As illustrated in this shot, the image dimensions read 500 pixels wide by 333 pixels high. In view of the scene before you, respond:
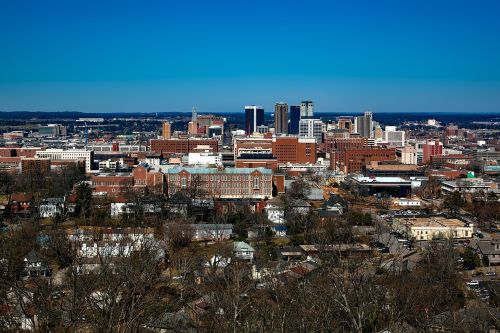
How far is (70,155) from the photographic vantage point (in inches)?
1062

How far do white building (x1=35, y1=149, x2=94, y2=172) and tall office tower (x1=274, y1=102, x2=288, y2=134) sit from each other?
58.9 feet

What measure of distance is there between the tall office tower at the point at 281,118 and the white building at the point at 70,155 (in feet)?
58.9

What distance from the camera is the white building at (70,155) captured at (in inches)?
1046

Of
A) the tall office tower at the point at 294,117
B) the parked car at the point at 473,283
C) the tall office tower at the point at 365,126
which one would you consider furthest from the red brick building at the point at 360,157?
Answer: the tall office tower at the point at 294,117

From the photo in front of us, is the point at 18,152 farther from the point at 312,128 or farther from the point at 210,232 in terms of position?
the point at 210,232

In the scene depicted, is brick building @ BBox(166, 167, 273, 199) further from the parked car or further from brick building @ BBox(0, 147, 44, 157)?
brick building @ BBox(0, 147, 44, 157)

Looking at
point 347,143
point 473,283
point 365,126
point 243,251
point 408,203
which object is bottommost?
point 408,203

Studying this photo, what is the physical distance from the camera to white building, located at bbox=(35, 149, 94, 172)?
26569 millimetres

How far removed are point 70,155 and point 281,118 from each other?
1896 centimetres

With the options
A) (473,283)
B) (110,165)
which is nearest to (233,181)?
(110,165)

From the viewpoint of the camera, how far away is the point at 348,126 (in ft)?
136

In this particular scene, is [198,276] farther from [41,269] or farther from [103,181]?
[103,181]

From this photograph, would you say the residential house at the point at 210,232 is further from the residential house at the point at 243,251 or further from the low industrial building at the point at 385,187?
the low industrial building at the point at 385,187

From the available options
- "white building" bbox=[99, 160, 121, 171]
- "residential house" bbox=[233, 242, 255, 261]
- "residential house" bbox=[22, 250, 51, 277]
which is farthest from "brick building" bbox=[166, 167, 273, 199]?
"residential house" bbox=[22, 250, 51, 277]
